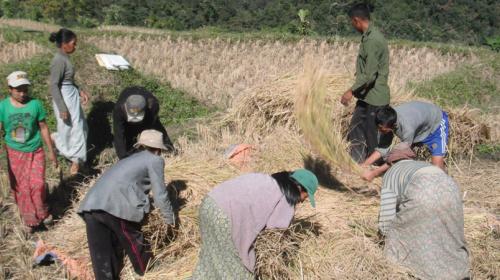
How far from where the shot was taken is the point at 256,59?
12.0 metres

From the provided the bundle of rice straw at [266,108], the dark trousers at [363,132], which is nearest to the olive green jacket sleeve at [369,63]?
the dark trousers at [363,132]

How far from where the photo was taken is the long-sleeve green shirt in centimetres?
461

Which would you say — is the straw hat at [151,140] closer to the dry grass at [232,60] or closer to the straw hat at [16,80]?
the straw hat at [16,80]

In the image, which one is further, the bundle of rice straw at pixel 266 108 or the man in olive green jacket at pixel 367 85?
the bundle of rice straw at pixel 266 108

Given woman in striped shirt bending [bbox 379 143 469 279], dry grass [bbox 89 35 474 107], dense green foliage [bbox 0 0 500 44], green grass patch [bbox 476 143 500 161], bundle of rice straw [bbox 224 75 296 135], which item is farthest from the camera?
dense green foliage [bbox 0 0 500 44]

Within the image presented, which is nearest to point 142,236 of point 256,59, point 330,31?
point 256,59

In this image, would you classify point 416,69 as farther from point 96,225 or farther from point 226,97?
point 96,225

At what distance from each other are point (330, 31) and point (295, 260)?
24.7 m

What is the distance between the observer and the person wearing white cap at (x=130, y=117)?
407 centimetres

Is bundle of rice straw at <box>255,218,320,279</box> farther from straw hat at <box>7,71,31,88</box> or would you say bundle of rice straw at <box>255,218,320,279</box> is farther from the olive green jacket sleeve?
straw hat at <box>7,71,31,88</box>

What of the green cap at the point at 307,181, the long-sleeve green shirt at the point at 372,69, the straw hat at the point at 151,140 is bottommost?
the straw hat at the point at 151,140

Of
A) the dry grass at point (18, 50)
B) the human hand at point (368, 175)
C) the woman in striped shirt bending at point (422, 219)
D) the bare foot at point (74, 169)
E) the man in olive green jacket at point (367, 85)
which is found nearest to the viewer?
the woman in striped shirt bending at point (422, 219)

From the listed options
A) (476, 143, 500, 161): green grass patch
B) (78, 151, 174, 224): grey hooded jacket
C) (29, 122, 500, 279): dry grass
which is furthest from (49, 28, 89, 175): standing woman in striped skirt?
(476, 143, 500, 161): green grass patch

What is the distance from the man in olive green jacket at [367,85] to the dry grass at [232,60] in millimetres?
1571
